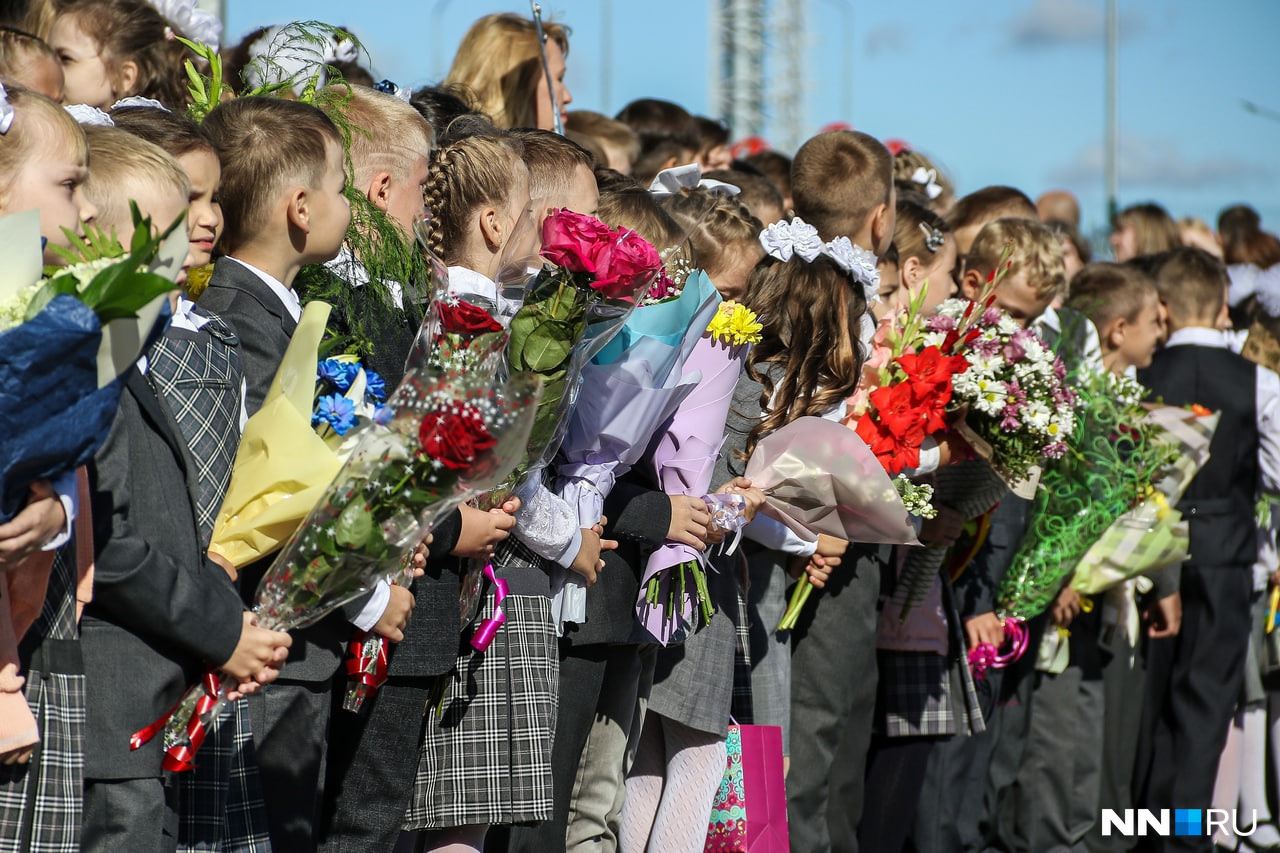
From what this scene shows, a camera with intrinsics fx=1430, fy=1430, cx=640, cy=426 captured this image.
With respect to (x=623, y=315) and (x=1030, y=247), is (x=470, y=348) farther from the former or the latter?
(x=1030, y=247)

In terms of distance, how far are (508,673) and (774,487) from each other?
3.88ft

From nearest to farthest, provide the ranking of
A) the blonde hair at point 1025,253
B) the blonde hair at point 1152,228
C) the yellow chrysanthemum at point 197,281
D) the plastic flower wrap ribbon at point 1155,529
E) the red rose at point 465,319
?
1. the red rose at point 465,319
2. the yellow chrysanthemum at point 197,281
3. the blonde hair at point 1025,253
4. the plastic flower wrap ribbon at point 1155,529
5. the blonde hair at point 1152,228

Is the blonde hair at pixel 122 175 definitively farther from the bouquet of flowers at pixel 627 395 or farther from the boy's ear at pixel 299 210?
the bouquet of flowers at pixel 627 395

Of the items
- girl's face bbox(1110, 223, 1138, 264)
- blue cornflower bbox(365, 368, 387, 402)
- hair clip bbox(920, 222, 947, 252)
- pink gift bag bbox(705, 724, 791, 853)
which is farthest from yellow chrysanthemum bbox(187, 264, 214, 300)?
girl's face bbox(1110, 223, 1138, 264)

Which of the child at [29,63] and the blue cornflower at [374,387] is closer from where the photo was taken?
the blue cornflower at [374,387]

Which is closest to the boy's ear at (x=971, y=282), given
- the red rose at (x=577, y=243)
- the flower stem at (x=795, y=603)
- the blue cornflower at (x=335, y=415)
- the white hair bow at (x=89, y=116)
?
the flower stem at (x=795, y=603)

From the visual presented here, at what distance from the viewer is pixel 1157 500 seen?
6.34 metres

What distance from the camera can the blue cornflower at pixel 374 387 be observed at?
11.0 feet

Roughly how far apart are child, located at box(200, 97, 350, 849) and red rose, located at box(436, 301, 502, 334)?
450 mm

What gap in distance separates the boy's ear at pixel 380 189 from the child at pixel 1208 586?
4595 millimetres

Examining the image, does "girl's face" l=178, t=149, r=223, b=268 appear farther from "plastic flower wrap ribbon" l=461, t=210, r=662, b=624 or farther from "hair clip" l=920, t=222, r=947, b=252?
"hair clip" l=920, t=222, r=947, b=252

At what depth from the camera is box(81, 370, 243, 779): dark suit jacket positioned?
2.73 metres

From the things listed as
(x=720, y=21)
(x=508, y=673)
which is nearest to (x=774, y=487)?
(x=508, y=673)

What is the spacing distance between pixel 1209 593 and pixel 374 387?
5166 millimetres
